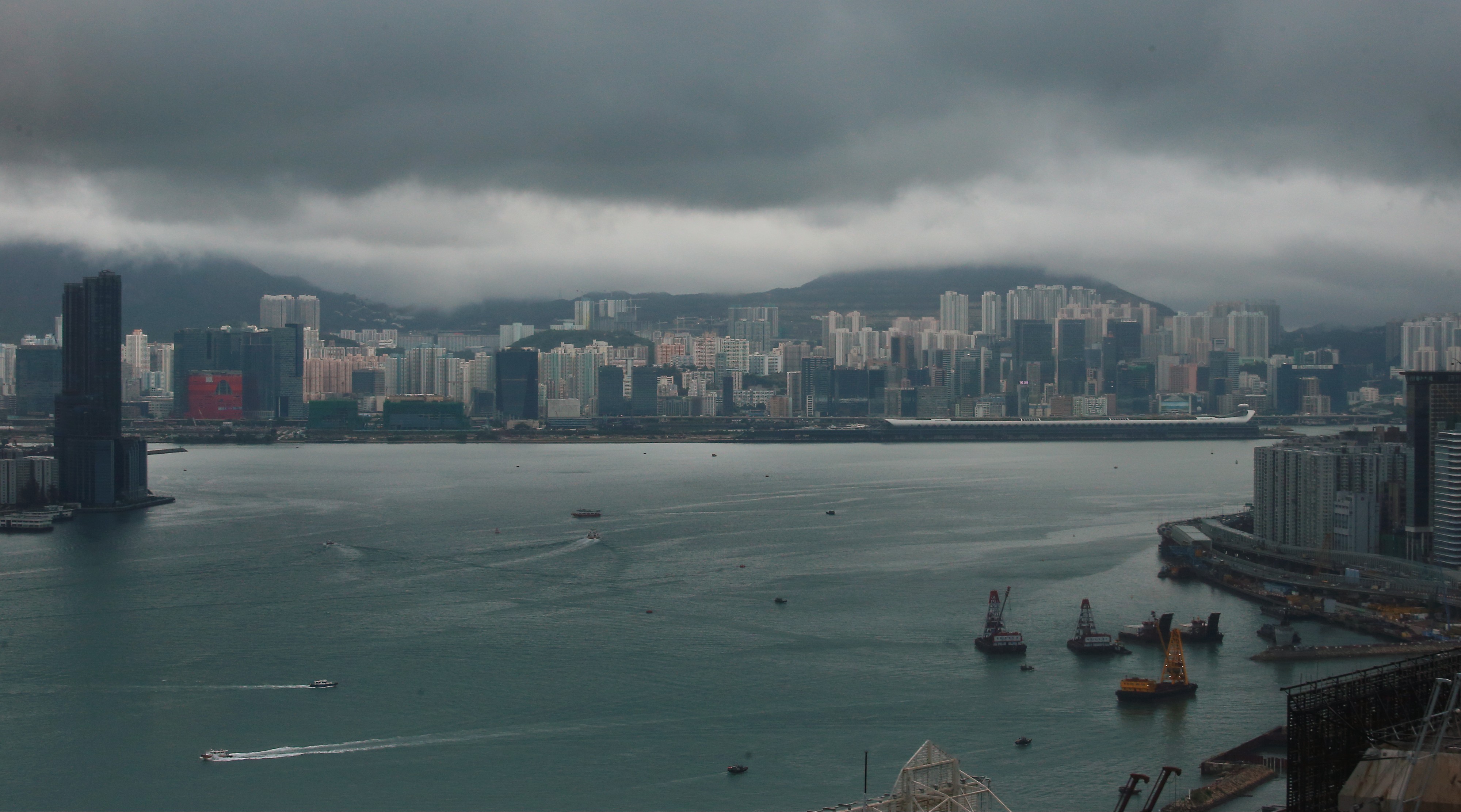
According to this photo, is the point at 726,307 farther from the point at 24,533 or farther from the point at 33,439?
the point at 24,533

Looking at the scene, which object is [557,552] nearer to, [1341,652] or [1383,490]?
[1341,652]

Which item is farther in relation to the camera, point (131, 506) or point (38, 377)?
point (38, 377)

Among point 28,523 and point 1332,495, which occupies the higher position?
point 1332,495

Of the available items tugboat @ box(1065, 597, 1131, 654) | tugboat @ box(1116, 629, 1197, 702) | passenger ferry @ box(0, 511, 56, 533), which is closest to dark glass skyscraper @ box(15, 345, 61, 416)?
passenger ferry @ box(0, 511, 56, 533)

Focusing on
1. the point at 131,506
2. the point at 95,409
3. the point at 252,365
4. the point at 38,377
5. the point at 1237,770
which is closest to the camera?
the point at 1237,770

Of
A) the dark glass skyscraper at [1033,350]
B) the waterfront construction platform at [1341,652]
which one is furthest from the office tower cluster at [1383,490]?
the dark glass skyscraper at [1033,350]

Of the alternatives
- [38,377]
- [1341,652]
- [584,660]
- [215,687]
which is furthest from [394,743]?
[38,377]

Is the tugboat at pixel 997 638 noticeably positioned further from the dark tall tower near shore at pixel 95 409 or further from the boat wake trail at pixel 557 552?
the dark tall tower near shore at pixel 95 409
